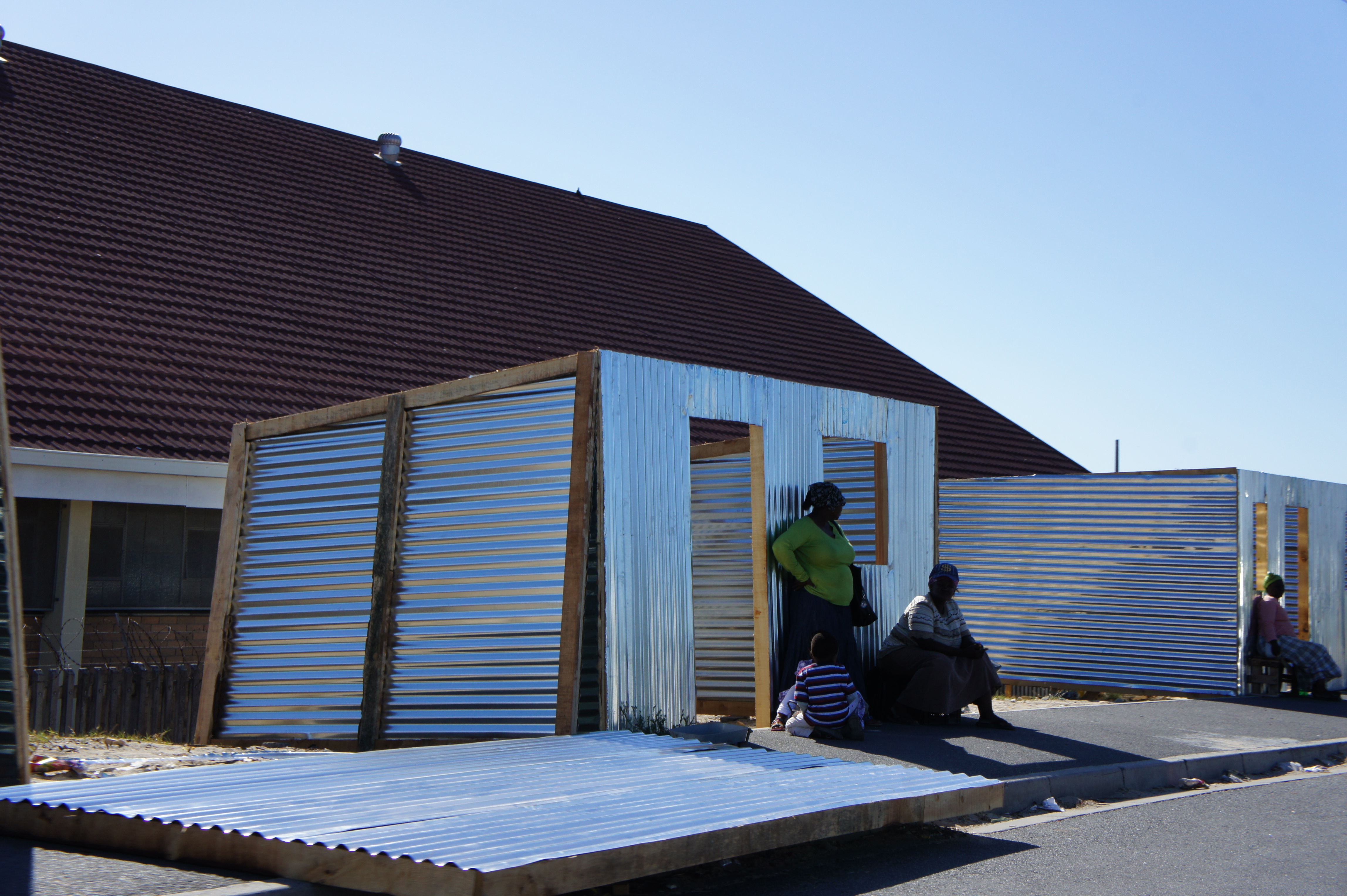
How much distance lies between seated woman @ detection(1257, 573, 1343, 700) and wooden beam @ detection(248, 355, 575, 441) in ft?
28.2

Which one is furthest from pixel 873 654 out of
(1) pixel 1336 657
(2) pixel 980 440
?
(2) pixel 980 440

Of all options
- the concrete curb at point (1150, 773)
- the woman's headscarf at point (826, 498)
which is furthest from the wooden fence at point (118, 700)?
the concrete curb at point (1150, 773)

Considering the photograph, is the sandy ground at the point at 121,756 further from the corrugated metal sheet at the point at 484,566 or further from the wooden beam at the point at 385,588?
the corrugated metal sheet at the point at 484,566

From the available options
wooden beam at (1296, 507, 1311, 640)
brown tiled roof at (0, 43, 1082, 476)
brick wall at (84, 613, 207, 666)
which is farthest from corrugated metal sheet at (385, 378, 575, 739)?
wooden beam at (1296, 507, 1311, 640)

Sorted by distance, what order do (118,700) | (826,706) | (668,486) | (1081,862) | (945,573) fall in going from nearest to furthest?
(1081,862) → (668,486) → (826,706) → (118,700) → (945,573)

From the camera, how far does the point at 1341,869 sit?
5805 mm

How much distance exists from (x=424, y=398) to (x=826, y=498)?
3.07 meters

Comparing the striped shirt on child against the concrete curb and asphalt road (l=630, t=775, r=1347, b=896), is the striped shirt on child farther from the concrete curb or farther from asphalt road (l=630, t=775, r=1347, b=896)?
asphalt road (l=630, t=775, r=1347, b=896)

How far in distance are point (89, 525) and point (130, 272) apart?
3594 millimetres

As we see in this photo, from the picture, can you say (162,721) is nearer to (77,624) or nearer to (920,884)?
(77,624)

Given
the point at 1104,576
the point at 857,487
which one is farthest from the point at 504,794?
the point at 1104,576

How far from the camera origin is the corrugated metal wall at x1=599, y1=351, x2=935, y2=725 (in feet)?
26.9

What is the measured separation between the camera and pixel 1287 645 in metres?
13.5

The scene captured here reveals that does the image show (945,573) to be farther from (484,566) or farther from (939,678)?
(484,566)
